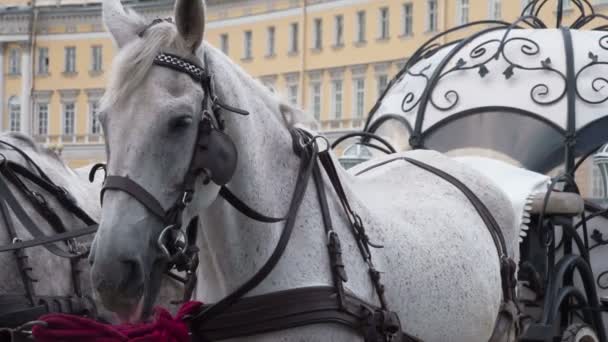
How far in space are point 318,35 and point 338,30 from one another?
42.0 inches

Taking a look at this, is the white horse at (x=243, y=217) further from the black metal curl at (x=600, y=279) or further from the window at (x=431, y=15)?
the window at (x=431, y=15)

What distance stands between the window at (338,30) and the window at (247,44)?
4840 millimetres

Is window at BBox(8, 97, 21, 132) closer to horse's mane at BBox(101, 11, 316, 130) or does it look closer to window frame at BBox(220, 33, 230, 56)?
window frame at BBox(220, 33, 230, 56)

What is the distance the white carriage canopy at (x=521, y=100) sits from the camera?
511cm

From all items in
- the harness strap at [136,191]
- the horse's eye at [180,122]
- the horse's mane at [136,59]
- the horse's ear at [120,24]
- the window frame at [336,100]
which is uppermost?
the horse's ear at [120,24]

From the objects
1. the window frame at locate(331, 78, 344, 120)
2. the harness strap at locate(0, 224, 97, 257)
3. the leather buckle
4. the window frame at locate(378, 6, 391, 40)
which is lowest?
the window frame at locate(331, 78, 344, 120)

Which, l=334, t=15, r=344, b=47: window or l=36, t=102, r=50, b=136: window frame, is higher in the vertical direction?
l=334, t=15, r=344, b=47: window

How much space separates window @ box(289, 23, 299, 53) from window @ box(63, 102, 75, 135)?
12712mm

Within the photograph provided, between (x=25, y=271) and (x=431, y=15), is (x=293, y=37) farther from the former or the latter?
(x=25, y=271)

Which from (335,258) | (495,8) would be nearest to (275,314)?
(335,258)

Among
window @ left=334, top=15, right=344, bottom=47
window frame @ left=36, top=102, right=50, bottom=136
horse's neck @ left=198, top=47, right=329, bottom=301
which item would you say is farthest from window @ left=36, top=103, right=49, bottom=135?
horse's neck @ left=198, top=47, right=329, bottom=301

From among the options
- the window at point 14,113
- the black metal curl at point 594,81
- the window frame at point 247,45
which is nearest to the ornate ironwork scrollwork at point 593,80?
the black metal curl at point 594,81

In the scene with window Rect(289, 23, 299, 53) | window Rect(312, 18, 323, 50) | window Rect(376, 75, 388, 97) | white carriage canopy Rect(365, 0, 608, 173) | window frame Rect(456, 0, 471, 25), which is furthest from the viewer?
window Rect(289, 23, 299, 53)

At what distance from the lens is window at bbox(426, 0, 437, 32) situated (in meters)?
38.0
